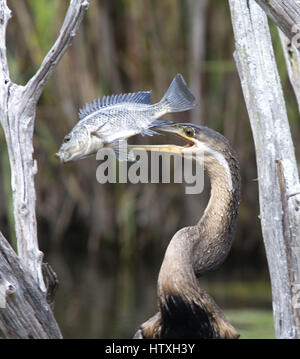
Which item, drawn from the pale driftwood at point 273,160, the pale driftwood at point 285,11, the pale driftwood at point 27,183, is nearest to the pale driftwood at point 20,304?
the pale driftwood at point 27,183

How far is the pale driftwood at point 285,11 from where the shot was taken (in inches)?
75.7

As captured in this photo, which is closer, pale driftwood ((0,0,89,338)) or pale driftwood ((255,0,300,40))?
pale driftwood ((255,0,300,40))

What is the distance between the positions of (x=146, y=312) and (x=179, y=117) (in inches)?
69.1

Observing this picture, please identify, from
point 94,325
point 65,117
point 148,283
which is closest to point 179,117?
point 65,117

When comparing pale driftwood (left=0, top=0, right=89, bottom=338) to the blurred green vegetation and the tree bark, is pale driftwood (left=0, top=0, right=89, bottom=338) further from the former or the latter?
the blurred green vegetation

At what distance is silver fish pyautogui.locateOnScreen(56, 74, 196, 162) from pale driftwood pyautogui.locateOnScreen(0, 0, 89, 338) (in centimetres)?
17

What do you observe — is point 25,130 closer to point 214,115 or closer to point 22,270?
point 22,270

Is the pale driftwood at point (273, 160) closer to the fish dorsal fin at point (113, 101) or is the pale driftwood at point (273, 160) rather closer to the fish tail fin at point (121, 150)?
the fish dorsal fin at point (113, 101)

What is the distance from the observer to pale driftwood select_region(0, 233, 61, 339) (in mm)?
2016

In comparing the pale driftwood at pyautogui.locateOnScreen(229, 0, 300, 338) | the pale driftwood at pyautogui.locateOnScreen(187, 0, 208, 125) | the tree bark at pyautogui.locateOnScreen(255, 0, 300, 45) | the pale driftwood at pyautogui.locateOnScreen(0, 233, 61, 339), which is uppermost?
the pale driftwood at pyautogui.locateOnScreen(187, 0, 208, 125)

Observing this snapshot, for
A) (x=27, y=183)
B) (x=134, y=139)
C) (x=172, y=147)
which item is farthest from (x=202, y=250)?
(x=134, y=139)

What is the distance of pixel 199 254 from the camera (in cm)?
236

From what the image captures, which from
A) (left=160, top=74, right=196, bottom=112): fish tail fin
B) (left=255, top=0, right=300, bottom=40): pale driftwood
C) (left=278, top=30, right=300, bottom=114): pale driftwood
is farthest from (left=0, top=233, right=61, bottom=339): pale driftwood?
(left=278, top=30, right=300, bottom=114): pale driftwood

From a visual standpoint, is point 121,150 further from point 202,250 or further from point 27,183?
point 202,250
